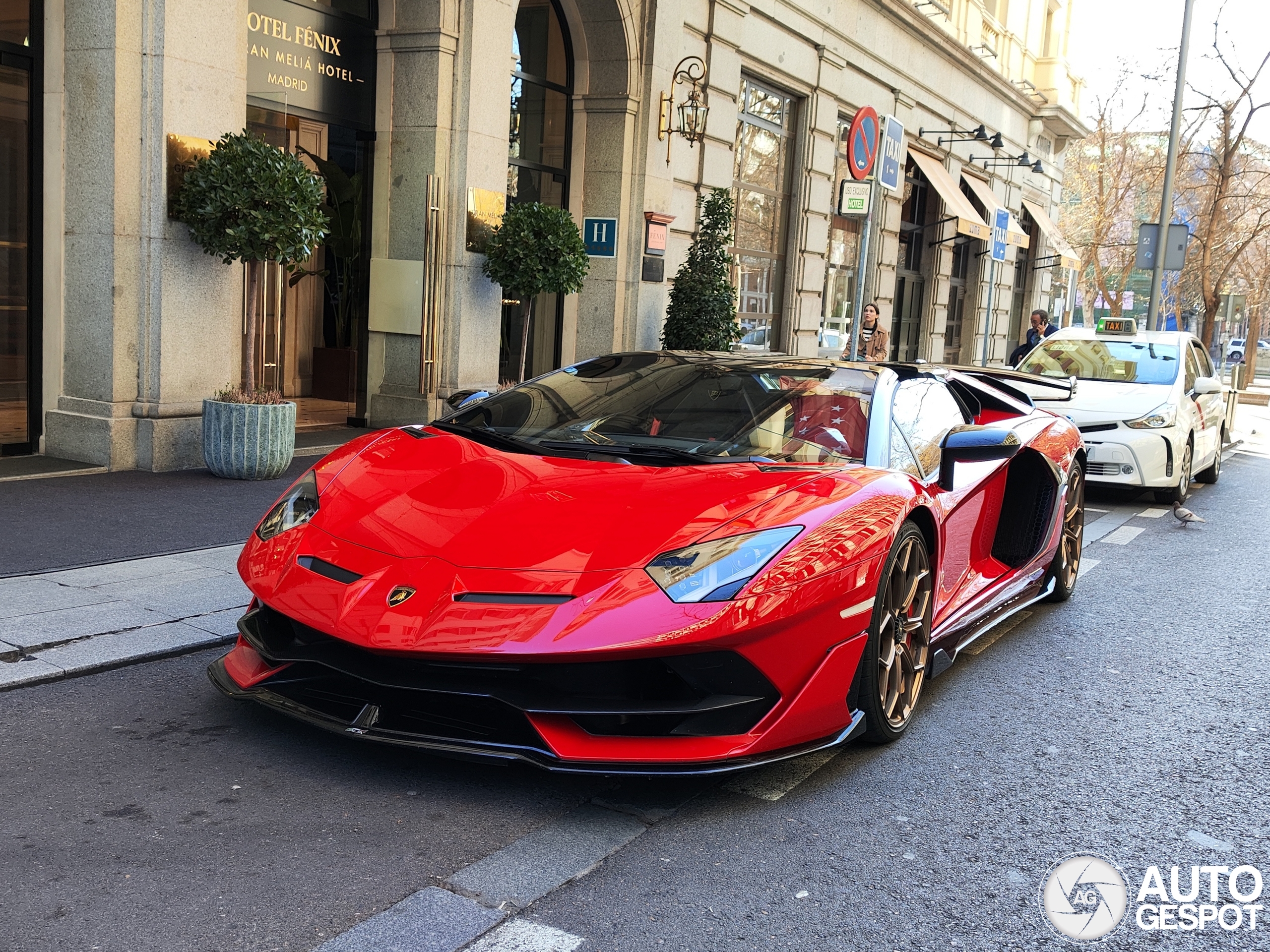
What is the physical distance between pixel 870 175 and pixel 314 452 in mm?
5039

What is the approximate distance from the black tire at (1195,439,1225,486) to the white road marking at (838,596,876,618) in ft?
35.0

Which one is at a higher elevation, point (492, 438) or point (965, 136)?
point (965, 136)

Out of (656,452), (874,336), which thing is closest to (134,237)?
(656,452)

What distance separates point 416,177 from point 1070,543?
729cm

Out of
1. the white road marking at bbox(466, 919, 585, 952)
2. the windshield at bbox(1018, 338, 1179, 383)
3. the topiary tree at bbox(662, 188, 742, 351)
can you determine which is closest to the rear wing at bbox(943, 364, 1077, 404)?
the windshield at bbox(1018, 338, 1179, 383)

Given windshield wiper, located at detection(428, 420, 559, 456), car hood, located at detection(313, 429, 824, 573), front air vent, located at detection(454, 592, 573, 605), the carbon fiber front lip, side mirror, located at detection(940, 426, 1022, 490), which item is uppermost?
side mirror, located at detection(940, 426, 1022, 490)

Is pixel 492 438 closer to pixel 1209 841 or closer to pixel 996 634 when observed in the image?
pixel 1209 841

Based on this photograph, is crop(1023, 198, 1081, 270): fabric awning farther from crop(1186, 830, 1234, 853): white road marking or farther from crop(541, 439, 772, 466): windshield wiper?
crop(1186, 830, 1234, 853): white road marking

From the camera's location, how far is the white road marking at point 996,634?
5.65 m

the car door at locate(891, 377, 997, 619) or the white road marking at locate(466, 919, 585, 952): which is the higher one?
the car door at locate(891, 377, 997, 619)

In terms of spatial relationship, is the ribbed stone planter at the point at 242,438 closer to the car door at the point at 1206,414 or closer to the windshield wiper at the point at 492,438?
the windshield wiper at the point at 492,438

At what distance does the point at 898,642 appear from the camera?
4.13 m

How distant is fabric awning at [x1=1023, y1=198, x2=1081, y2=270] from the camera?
29969 mm

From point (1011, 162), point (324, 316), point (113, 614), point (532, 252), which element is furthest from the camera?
point (1011, 162)
